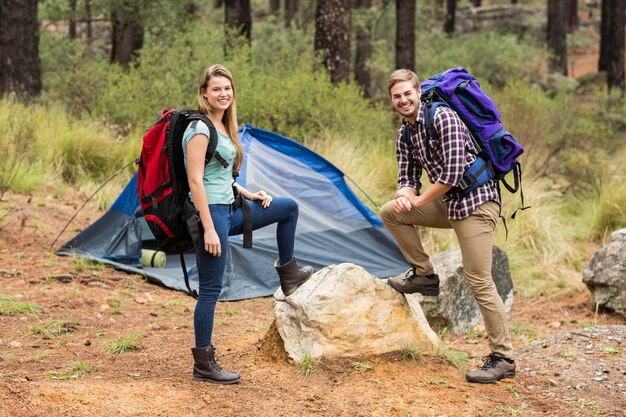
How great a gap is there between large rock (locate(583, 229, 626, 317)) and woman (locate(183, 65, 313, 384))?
3.77 metres

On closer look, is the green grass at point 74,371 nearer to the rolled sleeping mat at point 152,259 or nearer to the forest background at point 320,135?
the rolled sleeping mat at point 152,259

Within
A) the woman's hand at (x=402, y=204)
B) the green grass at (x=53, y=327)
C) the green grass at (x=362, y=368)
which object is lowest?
the green grass at (x=53, y=327)

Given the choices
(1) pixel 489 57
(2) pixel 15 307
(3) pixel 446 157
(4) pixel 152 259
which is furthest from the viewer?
(1) pixel 489 57

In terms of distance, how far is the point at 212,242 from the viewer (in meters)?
4.35

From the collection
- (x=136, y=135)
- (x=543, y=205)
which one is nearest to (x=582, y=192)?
(x=543, y=205)

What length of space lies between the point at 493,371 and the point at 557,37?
68.6 ft

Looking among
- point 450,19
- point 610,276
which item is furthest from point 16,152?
point 450,19

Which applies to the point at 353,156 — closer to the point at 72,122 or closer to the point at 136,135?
the point at 136,135

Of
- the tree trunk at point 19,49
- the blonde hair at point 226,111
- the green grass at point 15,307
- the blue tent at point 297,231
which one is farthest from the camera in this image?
the tree trunk at point 19,49

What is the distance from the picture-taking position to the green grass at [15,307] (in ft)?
20.4

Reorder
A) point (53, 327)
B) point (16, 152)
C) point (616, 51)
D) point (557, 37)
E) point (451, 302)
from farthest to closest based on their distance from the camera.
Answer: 1. point (557, 37)
2. point (616, 51)
3. point (16, 152)
4. point (451, 302)
5. point (53, 327)

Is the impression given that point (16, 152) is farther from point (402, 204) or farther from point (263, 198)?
point (402, 204)

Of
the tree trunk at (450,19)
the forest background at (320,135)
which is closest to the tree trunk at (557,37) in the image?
the tree trunk at (450,19)

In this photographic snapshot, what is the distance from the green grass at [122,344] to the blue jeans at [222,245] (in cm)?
103
